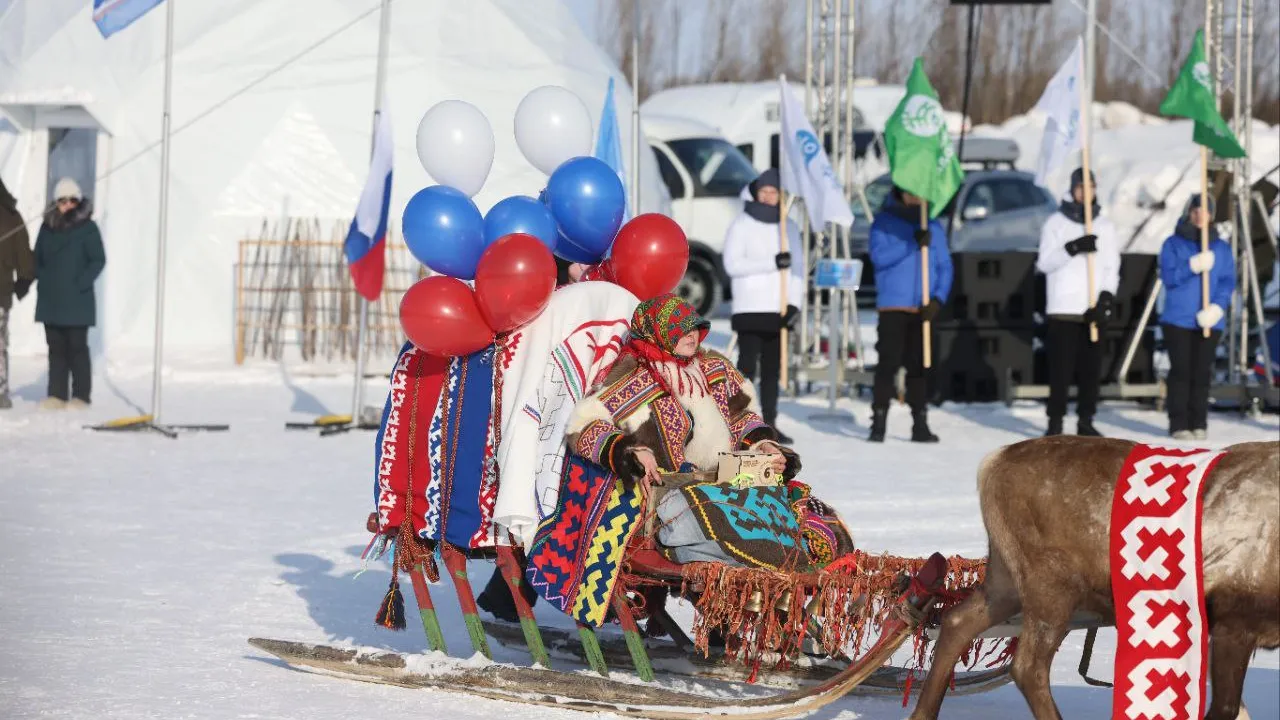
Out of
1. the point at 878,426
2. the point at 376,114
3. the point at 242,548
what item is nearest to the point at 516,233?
the point at 242,548

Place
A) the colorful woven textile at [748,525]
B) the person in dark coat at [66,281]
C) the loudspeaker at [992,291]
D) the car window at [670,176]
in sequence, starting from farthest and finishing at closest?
the car window at [670,176], the loudspeaker at [992,291], the person in dark coat at [66,281], the colorful woven textile at [748,525]

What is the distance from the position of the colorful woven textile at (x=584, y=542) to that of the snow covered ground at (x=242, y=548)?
13.4 inches

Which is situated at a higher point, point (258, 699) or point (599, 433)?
point (599, 433)

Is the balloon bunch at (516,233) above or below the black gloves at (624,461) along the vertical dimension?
above

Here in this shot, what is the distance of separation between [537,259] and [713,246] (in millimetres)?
14487

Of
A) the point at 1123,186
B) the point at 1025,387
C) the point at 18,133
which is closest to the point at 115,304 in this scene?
the point at 18,133

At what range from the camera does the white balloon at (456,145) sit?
6.22 m

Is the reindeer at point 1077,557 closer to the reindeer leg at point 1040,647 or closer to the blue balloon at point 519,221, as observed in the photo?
the reindeer leg at point 1040,647

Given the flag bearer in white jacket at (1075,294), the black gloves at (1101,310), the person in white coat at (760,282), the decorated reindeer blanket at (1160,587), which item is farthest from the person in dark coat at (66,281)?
the decorated reindeer blanket at (1160,587)

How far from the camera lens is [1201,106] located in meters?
11.6

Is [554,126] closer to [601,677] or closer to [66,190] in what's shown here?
[601,677]

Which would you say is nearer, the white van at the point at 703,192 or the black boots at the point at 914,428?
the black boots at the point at 914,428

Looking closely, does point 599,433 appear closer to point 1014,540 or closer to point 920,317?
point 1014,540

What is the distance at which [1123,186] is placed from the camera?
27719mm
